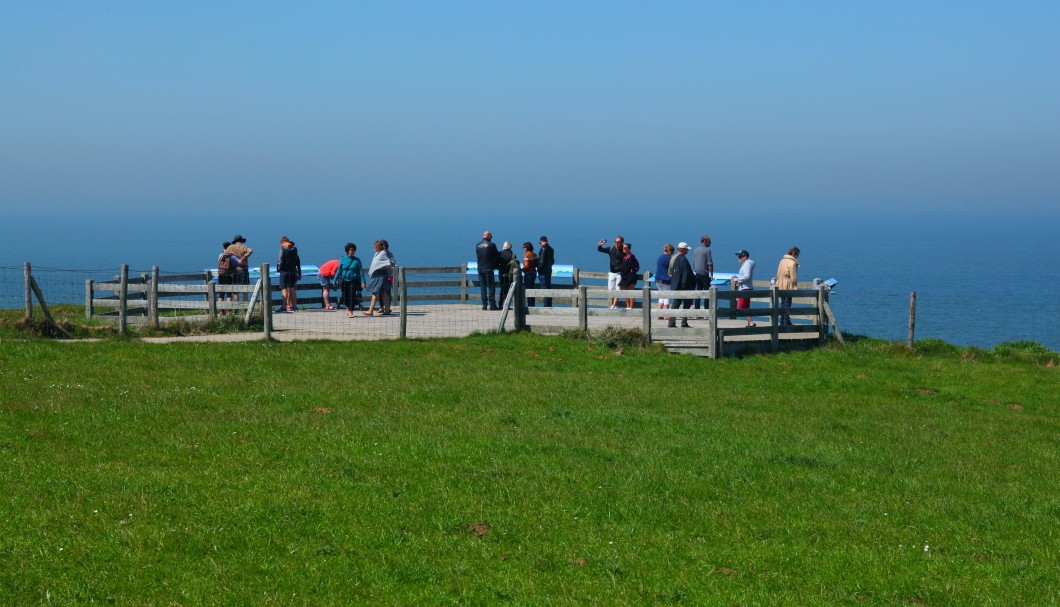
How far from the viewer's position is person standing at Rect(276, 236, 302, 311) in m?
28.5

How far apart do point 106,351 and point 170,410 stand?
5845mm

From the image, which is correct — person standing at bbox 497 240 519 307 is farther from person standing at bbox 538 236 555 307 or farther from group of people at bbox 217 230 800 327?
person standing at bbox 538 236 555 307

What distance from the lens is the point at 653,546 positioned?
9.43 metres

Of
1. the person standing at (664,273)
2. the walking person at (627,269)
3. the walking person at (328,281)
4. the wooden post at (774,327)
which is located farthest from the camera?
the walking person at (328,281)

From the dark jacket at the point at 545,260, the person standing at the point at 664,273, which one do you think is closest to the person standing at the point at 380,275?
the dark jacket at the point at 545,260

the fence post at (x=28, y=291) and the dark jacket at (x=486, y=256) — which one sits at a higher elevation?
the dark jacket at (x=486, y=256)

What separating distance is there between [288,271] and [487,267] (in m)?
4.99

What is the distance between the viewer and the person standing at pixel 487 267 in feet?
97.1

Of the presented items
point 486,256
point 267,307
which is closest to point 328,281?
point 486,256

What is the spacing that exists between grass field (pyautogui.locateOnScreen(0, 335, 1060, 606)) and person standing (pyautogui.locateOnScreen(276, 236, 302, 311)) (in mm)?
9511

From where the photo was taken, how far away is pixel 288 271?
2883 centimetres

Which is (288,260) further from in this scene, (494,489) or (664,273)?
(494,489)

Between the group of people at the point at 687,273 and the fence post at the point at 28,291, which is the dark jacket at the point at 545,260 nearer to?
the group of people at the point at 687,273

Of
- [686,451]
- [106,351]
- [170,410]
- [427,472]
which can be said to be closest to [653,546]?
[427,472]
